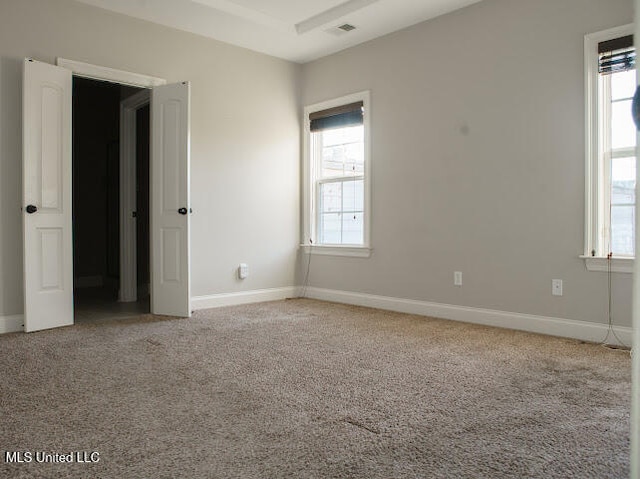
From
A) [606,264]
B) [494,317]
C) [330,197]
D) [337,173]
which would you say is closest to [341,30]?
[337,173]

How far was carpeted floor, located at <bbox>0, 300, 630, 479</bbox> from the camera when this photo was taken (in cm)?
173

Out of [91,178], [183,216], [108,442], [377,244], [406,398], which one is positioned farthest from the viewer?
[91,178]

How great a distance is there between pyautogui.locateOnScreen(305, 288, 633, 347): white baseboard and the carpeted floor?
16cm

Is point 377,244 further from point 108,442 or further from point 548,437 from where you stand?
point 108,442

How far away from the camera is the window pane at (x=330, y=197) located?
5577mm

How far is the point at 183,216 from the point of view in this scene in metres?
4.55

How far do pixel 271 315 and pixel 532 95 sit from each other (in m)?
A: 2.96

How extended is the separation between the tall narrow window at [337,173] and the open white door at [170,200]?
1687mm

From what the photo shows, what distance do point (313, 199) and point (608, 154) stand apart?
3166 millimetres

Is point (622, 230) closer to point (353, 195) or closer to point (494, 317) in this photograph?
point (494, 317)

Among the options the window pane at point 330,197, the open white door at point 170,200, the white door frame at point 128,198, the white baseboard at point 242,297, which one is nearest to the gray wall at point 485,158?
the window pane at point 330,197

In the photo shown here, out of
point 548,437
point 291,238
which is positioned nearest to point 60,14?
point 291,238

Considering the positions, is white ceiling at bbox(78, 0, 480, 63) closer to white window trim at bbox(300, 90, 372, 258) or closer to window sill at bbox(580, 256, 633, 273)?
white window trim at bbox(300, 90, 372, 258)

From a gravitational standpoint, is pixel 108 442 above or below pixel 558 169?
below
